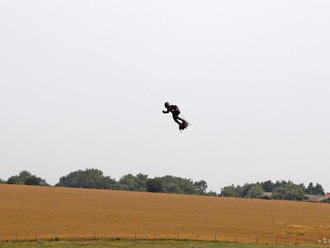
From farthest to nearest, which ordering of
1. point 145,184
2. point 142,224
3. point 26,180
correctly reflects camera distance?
point 145,184
point 26,180
point 142,224

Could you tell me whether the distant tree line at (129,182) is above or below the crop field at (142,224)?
above

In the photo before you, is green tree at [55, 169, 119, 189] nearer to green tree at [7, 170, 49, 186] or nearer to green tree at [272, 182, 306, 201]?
green tree at [7, 170, 49, 186]

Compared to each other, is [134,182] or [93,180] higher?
[93,180]

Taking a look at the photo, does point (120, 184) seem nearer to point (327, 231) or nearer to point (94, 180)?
point (94, 180)

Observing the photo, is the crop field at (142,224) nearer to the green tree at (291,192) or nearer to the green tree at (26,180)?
the green tree at (26,180)

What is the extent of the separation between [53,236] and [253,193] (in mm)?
149791

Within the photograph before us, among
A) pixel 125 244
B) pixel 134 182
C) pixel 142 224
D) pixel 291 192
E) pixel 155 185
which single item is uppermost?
pixel 134 182

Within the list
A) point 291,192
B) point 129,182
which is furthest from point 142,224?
point 129,182

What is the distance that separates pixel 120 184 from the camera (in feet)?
618

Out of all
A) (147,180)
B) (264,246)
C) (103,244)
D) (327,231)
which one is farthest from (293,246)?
(147,180)

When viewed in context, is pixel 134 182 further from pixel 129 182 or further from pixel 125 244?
pixel 125 244

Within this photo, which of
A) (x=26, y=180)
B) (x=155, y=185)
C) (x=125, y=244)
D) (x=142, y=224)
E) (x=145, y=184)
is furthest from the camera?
(x=145, y=184)

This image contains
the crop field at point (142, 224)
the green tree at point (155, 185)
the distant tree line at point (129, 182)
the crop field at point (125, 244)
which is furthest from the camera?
the distant tree line at point (129, 182)

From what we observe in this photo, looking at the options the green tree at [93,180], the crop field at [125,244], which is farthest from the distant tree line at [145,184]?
the crop field at [125,244]
